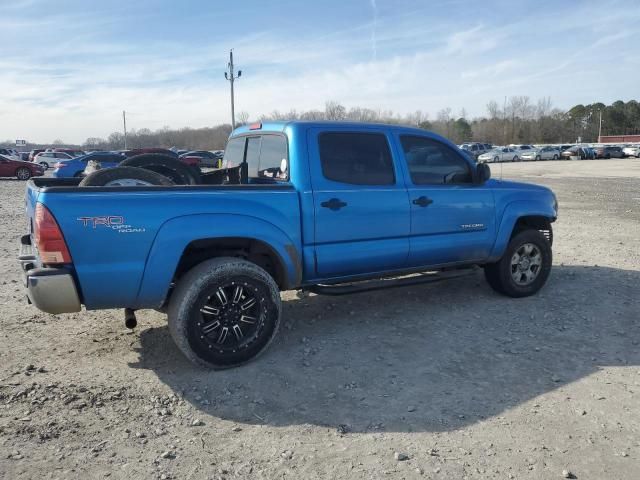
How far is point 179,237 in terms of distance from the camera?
3812 mm

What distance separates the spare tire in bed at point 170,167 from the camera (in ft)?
17.9

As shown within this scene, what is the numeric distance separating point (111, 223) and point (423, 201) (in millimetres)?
2838

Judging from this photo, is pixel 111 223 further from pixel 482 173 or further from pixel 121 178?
pixel 482 173

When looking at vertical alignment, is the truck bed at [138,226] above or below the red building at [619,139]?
below

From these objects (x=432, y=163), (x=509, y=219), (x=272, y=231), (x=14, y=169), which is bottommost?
(x=509, y=219)

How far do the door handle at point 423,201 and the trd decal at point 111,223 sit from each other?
255 centimetres

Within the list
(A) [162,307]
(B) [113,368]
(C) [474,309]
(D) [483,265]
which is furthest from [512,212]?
(B) [113,368]

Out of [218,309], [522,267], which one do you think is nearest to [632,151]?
[522,267]

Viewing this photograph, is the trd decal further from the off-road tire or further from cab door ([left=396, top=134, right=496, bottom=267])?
cab door ([left=396, top=134, right=496, bottom=267])

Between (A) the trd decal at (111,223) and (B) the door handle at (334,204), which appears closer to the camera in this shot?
(A) the trd decal at (111,223)

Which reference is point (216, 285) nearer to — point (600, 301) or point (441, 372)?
point (441, 372)

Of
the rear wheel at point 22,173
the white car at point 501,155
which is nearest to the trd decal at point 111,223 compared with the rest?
the rear wheel at point 22,173

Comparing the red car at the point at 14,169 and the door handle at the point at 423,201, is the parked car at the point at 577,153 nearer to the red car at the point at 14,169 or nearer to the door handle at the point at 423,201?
the red car at the point at 14,169

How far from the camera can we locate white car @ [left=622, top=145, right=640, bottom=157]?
5338cm
